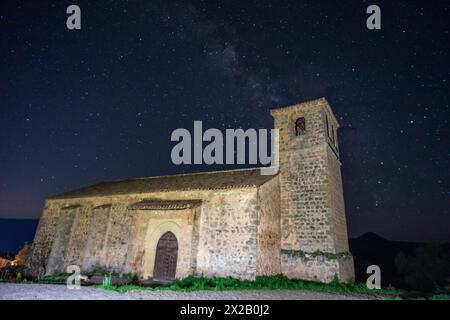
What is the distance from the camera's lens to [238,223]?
1266 centimetres

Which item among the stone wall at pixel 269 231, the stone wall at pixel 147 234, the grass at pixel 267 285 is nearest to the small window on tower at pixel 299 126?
the stone wall at pixel 269 231

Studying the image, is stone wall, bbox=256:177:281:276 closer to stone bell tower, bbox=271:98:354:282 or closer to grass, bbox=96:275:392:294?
stone bell tower, bbox=271:98:354:282

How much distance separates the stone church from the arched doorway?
5 cm

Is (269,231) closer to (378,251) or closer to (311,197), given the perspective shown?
(311,197)

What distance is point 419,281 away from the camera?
3331 centimetres

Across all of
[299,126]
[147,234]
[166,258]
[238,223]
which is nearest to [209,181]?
[238,223]

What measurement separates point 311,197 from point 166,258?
28.4ft

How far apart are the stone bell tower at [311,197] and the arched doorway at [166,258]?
19.3ft

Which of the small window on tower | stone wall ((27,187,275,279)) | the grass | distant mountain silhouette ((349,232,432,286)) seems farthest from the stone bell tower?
distant mountain silhouette ((349,232,432,286))

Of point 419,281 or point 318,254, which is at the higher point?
point 318,254

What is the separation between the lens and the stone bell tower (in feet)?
41.3
